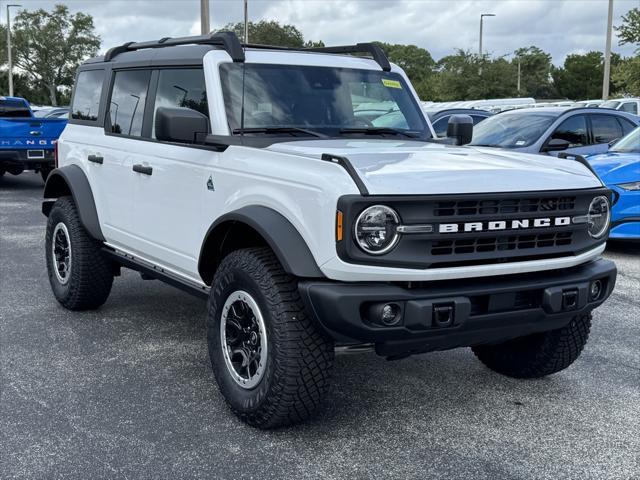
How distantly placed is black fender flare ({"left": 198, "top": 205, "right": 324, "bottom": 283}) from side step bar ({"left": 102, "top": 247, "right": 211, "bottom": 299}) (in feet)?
2.11

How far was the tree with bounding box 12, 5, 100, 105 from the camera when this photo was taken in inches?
2771

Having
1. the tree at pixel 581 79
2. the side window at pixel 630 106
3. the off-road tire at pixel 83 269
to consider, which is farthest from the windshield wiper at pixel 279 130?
the tree at pixel 581 79

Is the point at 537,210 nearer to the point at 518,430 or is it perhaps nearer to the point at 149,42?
the point at 518,430

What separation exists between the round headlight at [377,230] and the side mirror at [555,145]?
676 cm

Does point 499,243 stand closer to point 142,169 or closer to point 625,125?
point 142,169

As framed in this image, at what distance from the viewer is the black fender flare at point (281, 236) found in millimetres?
3602

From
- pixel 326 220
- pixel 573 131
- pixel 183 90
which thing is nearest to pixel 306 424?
pixel 326 220

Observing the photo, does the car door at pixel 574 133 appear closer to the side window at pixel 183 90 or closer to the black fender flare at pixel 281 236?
the side window at pixel 183 90

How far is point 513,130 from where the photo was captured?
1055 centimetres

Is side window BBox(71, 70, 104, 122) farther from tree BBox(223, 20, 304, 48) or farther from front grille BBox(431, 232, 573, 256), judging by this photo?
tree BBox(223, 20, 304, 48)

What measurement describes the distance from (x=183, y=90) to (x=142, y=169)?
568 mm

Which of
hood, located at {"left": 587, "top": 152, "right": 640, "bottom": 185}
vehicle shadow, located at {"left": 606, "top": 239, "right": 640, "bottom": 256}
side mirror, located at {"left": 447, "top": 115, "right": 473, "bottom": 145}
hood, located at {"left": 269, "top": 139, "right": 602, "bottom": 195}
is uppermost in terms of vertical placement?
side mirror, located at {"left": 447, "top": 115, "right": 473, "bottom": 145}

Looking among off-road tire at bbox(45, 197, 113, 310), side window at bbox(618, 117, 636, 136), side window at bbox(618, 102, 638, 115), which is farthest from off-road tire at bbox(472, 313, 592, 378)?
side window at bbox(618, 102, 638, 115)

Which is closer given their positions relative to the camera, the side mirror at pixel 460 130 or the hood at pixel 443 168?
the hood at pixel 443 168
